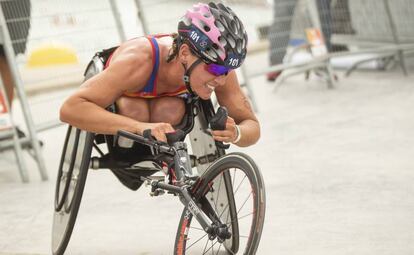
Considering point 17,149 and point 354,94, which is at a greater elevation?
point 17,149

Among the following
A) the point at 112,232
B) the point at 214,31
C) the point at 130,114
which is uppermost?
the point at 214,31

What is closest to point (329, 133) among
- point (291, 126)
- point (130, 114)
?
point (291, 126)

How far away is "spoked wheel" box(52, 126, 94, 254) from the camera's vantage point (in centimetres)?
425

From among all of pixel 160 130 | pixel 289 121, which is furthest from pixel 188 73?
pixel 289 121

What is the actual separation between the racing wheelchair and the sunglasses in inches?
7.8

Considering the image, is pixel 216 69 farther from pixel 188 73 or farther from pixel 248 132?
pixel 248 132

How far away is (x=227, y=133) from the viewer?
12.3 feet

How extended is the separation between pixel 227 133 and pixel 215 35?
0.45 metres

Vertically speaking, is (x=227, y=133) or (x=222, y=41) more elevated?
(x=222, y=41)

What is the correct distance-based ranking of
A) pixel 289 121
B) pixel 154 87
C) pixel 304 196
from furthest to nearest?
pixel 289 121 → pixel 304 196 → pixel 154 87

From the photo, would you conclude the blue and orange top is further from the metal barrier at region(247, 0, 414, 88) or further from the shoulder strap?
the metal barrier at region(247, 0, 414, 88)

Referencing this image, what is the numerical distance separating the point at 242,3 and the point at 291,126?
1595mm

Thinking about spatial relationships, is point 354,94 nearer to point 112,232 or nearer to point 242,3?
point 242,3

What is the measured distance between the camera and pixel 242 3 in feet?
28.0
